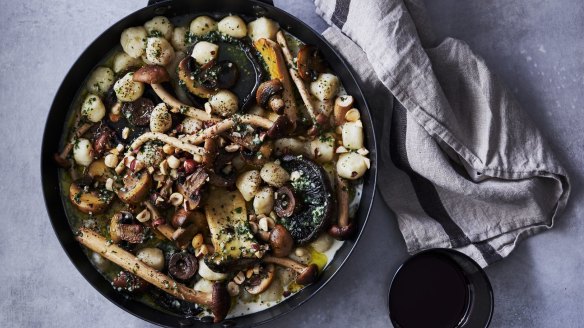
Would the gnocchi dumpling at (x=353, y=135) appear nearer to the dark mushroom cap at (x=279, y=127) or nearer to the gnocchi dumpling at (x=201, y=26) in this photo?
the dark mushroom cap at (x=279, y=127)

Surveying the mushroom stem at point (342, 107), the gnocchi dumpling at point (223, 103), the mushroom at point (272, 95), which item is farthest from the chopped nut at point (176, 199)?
the mushroom stem at point (342, 107)

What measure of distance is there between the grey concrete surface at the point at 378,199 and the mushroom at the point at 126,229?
0.41 metres

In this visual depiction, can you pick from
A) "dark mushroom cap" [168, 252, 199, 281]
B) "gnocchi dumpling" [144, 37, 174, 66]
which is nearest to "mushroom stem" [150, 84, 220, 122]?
"gnocchi dumpling" [144, 37, 174, 66]

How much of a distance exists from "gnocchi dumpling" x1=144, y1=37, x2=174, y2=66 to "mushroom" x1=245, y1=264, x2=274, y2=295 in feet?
3.01

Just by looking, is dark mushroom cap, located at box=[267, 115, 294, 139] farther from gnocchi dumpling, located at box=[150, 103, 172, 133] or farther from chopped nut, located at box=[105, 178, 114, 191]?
chopped nut, located at box=[105, 178, 114, 191]

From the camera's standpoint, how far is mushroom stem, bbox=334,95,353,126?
246 cm

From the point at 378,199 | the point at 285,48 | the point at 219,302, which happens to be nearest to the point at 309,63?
the point at 285,48

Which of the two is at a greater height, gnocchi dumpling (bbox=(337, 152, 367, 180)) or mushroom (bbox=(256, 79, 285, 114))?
mushroom (bbox=(256, 79, 285, 114))

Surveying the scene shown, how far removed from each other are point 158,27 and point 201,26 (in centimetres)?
17

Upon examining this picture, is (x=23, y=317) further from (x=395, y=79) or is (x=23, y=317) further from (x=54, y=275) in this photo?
(x=395, y=79)

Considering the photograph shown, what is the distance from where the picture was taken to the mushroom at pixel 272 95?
7.82ft

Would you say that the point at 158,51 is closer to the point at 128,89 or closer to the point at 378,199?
the point at 128,89

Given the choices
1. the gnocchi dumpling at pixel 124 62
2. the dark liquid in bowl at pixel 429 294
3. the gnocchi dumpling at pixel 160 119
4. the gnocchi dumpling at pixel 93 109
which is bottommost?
the dark liquid in bowl at pixel 429 294

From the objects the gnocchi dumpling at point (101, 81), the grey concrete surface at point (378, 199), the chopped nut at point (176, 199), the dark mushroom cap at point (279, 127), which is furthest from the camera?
the grey concrete surface at point (378, 199)
